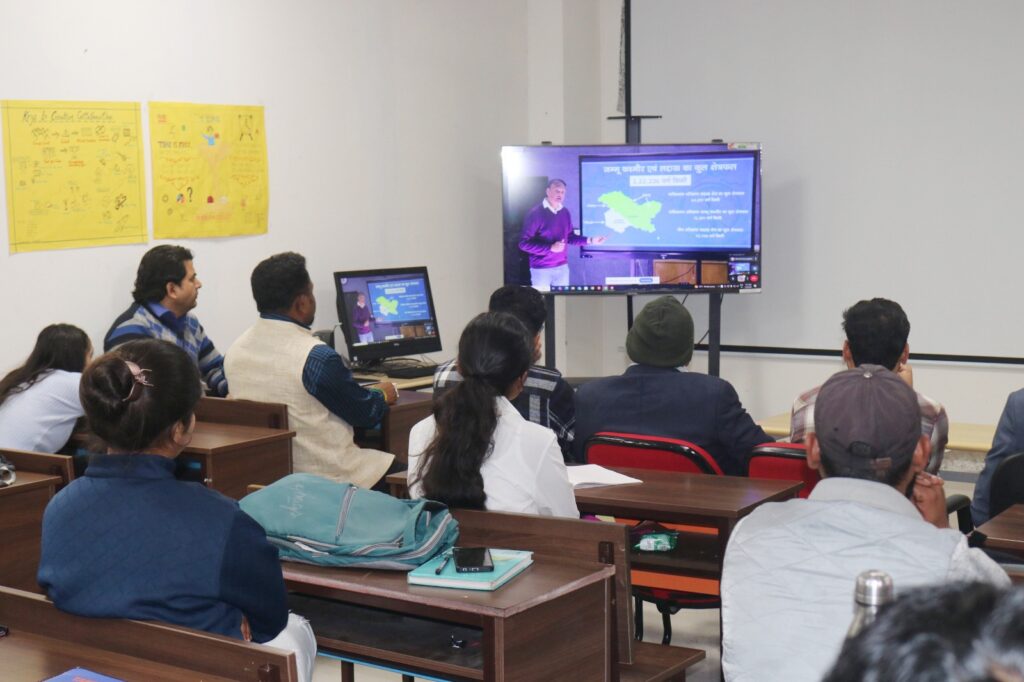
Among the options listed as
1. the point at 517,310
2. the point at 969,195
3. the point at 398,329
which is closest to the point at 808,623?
the point at 517,310

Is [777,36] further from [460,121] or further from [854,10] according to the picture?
[460,121]

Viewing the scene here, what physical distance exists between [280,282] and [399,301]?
1.53 meters

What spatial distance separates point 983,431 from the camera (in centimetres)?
446

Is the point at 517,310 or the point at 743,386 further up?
the point at 517,310

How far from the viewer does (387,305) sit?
5.75 m

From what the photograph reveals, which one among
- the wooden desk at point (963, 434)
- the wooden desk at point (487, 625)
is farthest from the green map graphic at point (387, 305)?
the wooden desk at point (487, 625)

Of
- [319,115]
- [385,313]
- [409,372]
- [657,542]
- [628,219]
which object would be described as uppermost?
[319,115]

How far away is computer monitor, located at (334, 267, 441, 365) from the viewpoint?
5543 mm

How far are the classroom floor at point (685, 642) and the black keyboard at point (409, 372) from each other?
160cm

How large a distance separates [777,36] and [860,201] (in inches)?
40.8

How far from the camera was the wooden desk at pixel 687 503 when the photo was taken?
2.83 metres

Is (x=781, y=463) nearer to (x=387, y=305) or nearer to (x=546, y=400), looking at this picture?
(x=546, y=400)

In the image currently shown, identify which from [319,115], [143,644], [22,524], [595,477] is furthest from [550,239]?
[143,644]

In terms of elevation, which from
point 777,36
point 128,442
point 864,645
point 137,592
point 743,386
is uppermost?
point 777,36
